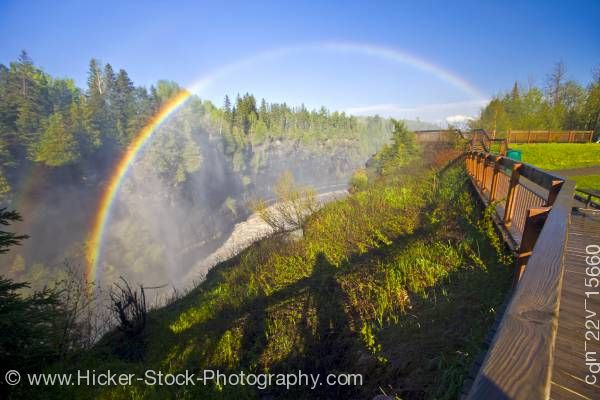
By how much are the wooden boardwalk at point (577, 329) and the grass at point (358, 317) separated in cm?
124

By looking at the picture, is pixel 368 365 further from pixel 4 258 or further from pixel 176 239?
pixel 176 239

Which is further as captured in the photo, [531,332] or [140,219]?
[140,219]

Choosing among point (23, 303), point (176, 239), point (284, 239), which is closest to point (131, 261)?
point (176, 239)

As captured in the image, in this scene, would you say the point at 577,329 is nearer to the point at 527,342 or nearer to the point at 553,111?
the point at 527,342

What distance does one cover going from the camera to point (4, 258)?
2975cm

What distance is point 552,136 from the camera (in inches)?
965

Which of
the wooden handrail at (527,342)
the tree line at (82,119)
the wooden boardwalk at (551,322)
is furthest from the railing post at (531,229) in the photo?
the tree line at (82,119)

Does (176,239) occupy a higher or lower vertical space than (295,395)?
Result: lower

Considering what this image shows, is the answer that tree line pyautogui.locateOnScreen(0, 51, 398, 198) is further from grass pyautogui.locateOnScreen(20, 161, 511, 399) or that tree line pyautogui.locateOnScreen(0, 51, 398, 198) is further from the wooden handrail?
the wooden handrail

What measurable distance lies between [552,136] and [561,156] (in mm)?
8989

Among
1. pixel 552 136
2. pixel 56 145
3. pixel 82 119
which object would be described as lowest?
pixel 552 136

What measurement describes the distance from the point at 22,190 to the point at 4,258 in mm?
8273

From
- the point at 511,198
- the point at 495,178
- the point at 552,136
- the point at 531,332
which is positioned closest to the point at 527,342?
the point at 531,332

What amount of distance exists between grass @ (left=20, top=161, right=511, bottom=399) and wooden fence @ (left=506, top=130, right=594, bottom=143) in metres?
22.0
